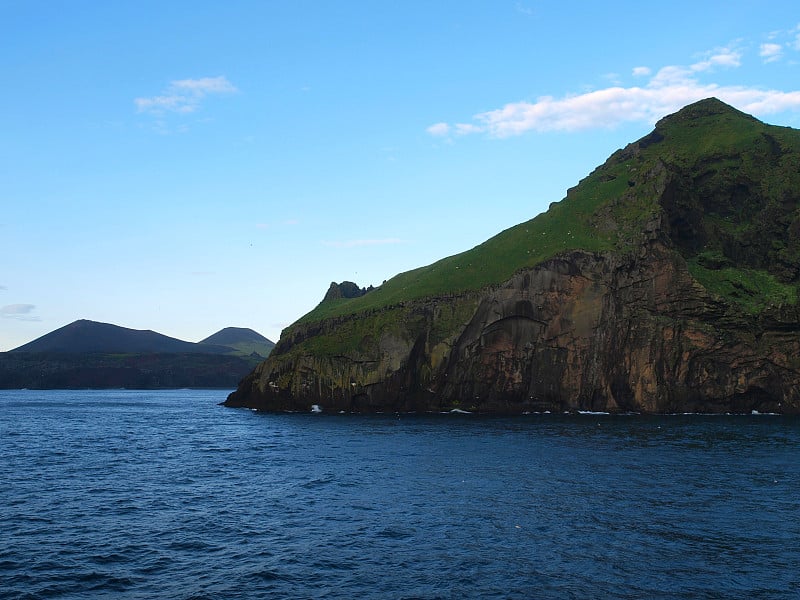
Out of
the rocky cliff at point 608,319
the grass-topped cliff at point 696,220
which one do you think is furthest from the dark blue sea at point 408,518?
the grass-topped cliff at point 696,220

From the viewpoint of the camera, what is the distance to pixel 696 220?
135125mm

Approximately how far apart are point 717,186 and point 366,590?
142 meters

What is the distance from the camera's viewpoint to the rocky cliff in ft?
371

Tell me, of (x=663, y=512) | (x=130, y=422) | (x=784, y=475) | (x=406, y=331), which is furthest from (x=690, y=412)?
(x=130, y=422)

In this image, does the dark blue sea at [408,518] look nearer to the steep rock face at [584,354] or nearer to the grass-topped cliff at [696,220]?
the steep rock face at [584,354]

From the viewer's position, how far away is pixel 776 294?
387 feet

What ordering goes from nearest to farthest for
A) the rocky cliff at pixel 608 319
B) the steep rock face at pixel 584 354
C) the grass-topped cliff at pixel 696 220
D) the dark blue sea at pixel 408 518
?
1. the dark blue sea at pixel 408 518
2. the steep rock face at pixel 584 354
3. the rocky cliff at pixel 608 319
4. the grass-topped cliff at pixel 696 220

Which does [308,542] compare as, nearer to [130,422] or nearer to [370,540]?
[370,540]

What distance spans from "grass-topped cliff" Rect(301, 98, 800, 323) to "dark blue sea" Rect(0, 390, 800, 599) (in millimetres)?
56812

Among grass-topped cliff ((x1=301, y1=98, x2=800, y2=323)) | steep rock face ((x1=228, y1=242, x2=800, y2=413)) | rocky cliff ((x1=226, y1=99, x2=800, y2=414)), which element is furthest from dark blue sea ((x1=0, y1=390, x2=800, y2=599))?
grass-topped cliff ((x1=301, y1=98, x2=800, y2=323))

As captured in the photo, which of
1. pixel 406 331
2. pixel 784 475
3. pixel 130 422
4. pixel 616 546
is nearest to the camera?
pixel 616 546

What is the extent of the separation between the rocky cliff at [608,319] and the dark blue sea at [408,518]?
128 ft

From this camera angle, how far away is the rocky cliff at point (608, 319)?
113 meters

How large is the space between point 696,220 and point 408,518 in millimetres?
117794
